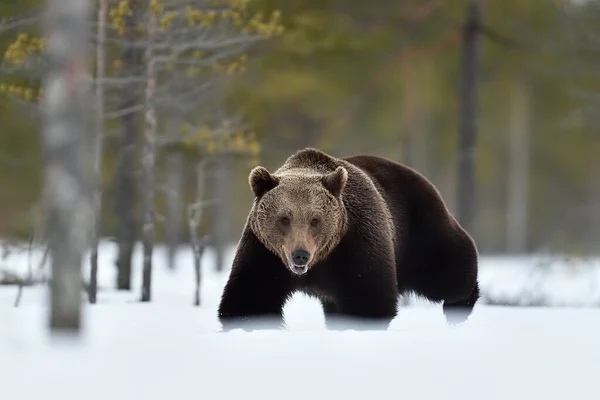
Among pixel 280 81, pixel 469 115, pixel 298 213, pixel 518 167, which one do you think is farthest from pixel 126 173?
pixel 518 167

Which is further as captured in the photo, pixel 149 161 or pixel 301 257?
pixel 149 161

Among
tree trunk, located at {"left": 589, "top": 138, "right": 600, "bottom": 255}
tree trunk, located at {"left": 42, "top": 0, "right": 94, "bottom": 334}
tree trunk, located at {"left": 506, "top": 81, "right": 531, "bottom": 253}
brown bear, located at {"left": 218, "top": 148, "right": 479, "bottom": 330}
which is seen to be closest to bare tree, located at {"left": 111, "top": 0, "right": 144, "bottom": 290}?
brown bear, located at {"left": 218, "top": 148, "right": 479, "bottom": 330}

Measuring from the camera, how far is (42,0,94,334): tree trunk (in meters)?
5.19

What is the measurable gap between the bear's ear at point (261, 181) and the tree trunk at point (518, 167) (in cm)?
2373

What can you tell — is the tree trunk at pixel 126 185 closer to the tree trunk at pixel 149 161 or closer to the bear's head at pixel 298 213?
the tree trunk at pixel 149 161

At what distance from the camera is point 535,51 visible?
17.5 meters

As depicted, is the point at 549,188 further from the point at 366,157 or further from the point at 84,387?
the point at 84,387

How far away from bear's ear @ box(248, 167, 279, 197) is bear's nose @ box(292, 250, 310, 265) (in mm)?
657

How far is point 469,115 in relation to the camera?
15.4 m

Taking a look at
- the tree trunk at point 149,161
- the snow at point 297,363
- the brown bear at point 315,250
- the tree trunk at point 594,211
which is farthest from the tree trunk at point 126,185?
the tree trunk at point 594,211

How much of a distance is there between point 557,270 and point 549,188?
1752 centimetres

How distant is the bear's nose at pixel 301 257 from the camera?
19.7 feet

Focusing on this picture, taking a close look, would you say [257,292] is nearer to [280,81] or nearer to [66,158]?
[66,158]

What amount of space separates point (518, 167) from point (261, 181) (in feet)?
85.7
